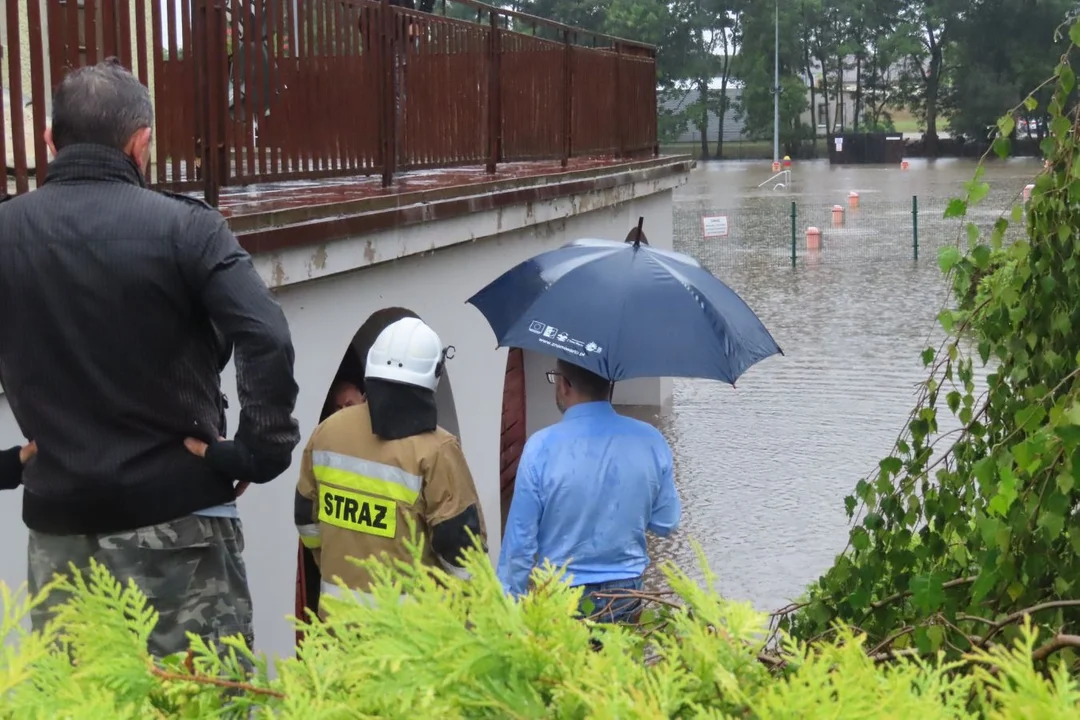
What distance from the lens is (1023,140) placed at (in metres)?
71.8

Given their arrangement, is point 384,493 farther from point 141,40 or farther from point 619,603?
point 141,40

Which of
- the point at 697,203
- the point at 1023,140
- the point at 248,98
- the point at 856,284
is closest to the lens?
the point at 248,98

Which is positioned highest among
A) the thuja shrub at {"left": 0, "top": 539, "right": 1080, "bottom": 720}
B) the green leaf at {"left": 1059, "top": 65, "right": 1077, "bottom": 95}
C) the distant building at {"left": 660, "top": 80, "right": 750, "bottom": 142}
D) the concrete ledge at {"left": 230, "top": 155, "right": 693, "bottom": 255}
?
the distant building at {"left": 660, "top": 80, "right": 750, "bottom": 142}

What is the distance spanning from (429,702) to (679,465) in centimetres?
857

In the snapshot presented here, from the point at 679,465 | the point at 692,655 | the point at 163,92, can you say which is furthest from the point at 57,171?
the point at 679,465

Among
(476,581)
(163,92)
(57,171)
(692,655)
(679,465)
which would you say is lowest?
(679,465)

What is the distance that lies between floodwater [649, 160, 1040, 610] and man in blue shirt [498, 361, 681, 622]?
286mm

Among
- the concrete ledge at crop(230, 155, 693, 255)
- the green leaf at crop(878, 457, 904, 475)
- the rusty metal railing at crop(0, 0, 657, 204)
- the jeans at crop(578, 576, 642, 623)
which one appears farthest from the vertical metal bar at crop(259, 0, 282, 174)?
the green leaf at crop(878, 457, 904, 475)

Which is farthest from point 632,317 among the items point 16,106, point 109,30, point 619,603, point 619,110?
point 619,110

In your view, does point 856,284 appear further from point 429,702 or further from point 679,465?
point 429,702

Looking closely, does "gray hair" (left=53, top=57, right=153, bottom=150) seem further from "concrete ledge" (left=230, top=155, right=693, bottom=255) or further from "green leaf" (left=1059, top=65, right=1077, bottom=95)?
"green leaf" (left=1059, top=65, right=1077, bottom=95)

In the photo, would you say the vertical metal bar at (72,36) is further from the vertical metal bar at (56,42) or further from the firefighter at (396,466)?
the firefighter at (396,466)

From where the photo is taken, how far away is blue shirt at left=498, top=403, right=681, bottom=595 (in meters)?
4.07

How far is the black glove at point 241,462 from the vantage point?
3062 millimetres
